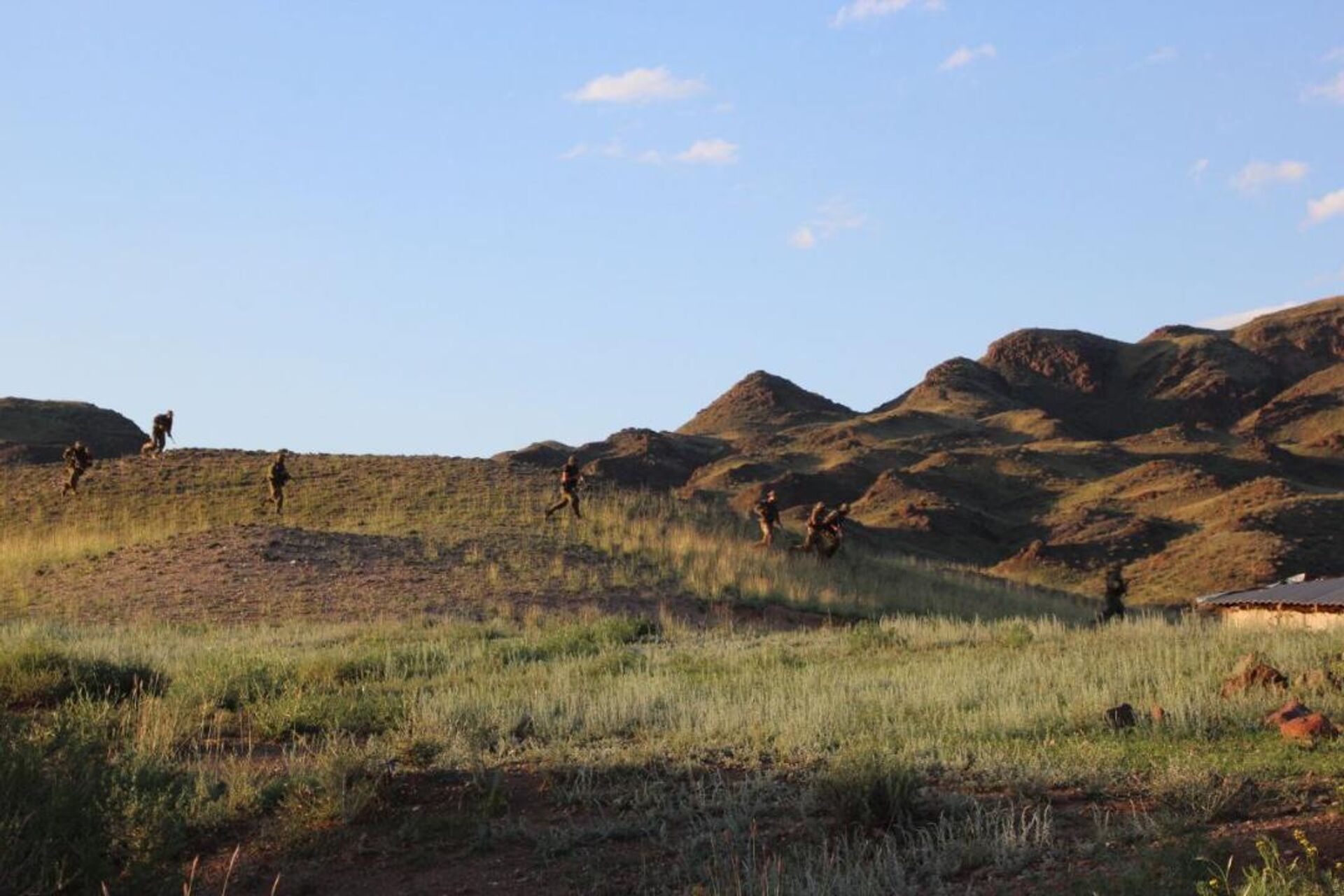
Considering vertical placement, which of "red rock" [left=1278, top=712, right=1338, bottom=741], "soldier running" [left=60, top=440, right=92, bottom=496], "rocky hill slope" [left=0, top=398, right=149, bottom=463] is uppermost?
"rocky hill slope" [left=0, top=398, right=149, bottom=463]

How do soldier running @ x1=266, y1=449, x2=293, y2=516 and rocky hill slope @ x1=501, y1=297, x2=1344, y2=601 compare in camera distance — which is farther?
rocky hill slope @ x1=501, y1=297, x2=1344, y2=601

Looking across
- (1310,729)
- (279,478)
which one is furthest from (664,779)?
(279,478)

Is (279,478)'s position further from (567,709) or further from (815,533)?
(567,709)

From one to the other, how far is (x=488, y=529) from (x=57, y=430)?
48.2 m

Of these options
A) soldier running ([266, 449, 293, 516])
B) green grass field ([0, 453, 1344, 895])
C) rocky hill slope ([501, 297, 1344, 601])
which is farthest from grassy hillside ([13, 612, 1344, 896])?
rocky hill slope ([501, 297, 1344, 601])

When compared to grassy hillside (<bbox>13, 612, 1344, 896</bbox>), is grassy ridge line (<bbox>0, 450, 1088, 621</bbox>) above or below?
above

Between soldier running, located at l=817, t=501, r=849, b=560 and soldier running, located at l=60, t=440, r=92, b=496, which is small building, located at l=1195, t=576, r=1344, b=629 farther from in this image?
soldier running, located at l=60, t=440, r=92, b=496

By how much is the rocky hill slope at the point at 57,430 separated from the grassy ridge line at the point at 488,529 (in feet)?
79.6

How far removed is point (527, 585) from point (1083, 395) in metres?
79.1

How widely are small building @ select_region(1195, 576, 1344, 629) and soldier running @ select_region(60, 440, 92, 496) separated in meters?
30.4

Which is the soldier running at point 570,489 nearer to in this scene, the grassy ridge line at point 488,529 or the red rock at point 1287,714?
the grassy ridge line at point 488,529

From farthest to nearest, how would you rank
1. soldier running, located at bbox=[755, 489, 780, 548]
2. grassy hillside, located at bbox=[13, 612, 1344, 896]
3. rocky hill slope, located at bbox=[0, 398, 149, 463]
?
rocky hill slope, located at bbox=[0, 398, 149, 463]
soldier running, located at bbox=[755, 489, 780, 548]
grassy hillside, located at bbox=[13, 612, 1344, 896]

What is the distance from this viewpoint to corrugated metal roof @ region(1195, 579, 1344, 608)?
25.3 m

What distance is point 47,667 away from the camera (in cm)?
1560
